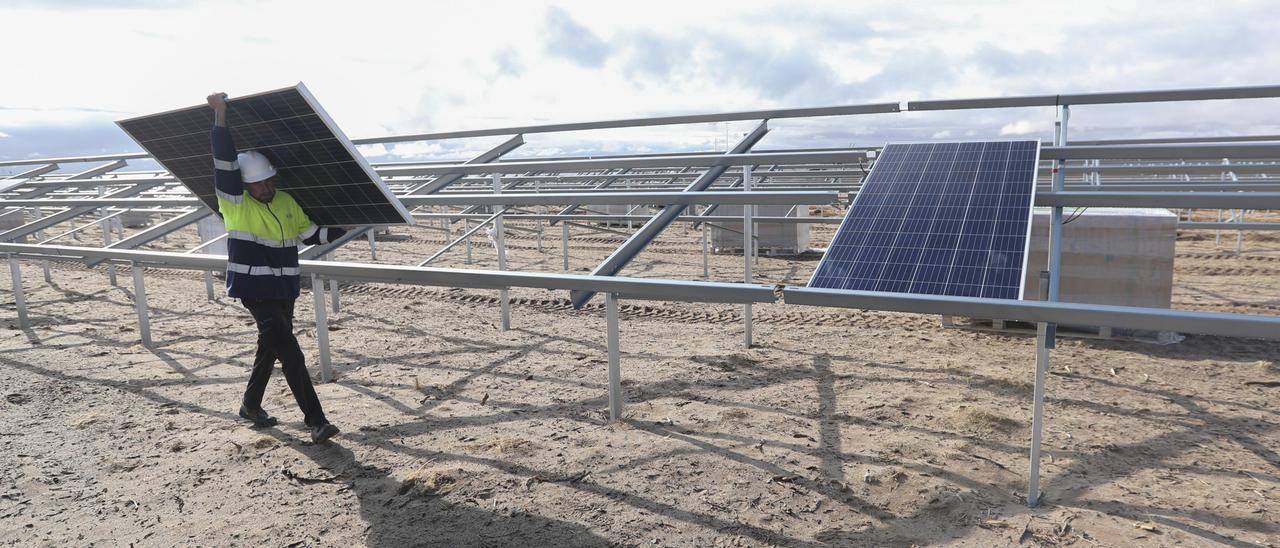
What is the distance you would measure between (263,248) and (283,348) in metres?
0.70

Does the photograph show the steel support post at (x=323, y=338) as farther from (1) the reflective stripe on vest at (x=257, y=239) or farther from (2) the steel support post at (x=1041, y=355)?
(2) the steel support post at (x=1041, y=355)

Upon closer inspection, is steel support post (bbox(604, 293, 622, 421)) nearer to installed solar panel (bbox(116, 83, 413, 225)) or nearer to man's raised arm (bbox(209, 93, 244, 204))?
installed solar panel (bbox(116, 83, 413, 225))

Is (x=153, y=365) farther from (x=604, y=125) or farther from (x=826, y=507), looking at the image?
(x=826, y=507)

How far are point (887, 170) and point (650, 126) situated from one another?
398 cm

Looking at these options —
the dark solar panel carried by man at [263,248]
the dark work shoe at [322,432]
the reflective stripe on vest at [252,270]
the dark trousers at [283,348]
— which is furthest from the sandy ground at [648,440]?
the reflective stripe on vest at [252,270]

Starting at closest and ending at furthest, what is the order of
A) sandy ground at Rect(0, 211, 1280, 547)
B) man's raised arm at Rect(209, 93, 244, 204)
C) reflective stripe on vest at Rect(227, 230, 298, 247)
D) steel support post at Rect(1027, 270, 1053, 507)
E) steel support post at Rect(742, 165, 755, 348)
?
steel support post at Rect(1027, 270, 1053, 507)
sandy ground at Rect(0, 211, 1280, 547)
man's raised arm at Rect(209, 93, 244, 204)
reflective stripe on vest at Rect(227, 230, 298, 247)
steel support post at Rect(742, 165, 755, 348)

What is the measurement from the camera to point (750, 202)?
19.1 ft

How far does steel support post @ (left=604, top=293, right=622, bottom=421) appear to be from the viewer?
5223 millimetres

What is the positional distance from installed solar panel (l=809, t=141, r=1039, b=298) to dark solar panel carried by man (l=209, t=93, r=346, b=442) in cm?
359

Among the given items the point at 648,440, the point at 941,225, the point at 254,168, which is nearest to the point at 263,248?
the point at 254,168

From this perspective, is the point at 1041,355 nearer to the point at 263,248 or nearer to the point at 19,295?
the point at 263,248

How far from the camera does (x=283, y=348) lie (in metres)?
5.20

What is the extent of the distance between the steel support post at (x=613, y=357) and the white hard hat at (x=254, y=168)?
2481mm

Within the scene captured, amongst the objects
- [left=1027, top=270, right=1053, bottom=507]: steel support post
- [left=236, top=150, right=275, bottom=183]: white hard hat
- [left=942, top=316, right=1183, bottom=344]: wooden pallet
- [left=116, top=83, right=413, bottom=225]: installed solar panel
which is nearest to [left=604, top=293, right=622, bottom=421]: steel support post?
[left=116, top=83, right=413, bottom=225]: installed solar panel
